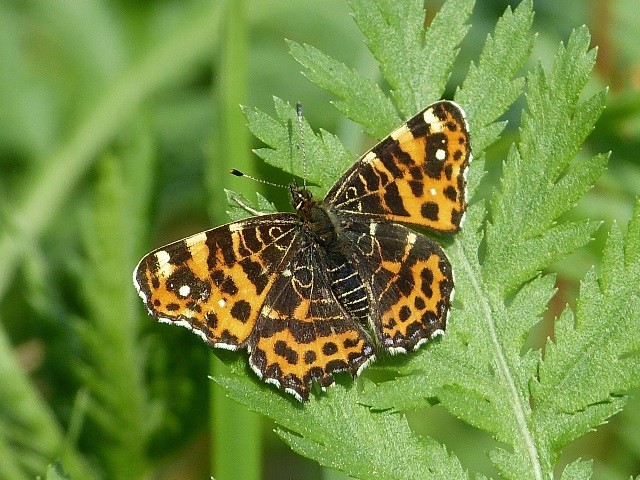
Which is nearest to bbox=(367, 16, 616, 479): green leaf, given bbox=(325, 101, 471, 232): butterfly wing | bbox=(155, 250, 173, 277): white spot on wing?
bbox=(325, 101, 471, 232): butterfly wing

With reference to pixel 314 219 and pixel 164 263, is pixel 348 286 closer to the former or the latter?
pixel 314 219

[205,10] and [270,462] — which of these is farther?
[205,10]

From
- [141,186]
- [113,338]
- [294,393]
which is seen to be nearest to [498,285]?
[294,393]

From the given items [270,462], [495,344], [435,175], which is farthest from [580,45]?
[270,462]

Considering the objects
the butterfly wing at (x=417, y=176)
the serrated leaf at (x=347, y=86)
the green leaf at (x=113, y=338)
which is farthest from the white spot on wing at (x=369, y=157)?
the green leaf at (x=113, y=338)

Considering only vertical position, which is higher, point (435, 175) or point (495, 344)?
point (435, 175)

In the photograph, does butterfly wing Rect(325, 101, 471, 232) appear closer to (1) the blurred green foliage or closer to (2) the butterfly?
(2) the butterfly

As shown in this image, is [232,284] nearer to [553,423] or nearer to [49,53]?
[553,423]
